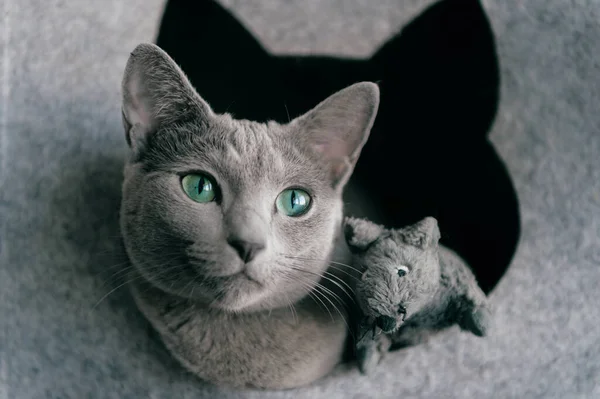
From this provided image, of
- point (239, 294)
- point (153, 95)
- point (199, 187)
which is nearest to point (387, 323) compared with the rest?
point (239, 294)

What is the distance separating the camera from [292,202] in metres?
0.65

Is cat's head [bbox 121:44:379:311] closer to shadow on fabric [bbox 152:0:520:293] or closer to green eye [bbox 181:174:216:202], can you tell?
green eye [bbox 181:174:216:202]

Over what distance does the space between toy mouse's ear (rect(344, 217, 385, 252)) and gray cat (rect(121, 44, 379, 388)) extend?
0.05 meters

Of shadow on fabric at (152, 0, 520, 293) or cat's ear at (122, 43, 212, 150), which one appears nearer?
cat's ear at (122, 43, 212, 150)

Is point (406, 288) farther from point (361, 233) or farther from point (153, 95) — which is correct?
point (153, 95)

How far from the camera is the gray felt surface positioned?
0.73 m

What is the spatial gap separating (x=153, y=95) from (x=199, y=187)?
0.14m

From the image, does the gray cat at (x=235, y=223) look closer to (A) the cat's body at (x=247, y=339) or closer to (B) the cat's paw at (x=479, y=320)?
(A) the cat's body at (x=247, y=339)

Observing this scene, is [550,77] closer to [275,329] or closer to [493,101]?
[493,101]

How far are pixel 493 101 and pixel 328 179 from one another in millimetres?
329

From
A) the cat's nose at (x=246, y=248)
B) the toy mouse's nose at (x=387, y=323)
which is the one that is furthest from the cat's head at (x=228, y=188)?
the toy mouse's nose at (x=387, y=323)

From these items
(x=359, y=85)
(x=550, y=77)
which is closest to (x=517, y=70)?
(x=550, y=77)

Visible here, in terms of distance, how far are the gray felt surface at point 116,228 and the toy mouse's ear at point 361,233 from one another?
0.72ft

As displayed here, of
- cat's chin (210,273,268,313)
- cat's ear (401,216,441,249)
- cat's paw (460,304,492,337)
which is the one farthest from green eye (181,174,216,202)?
cat's paw (460,304,492,337)
